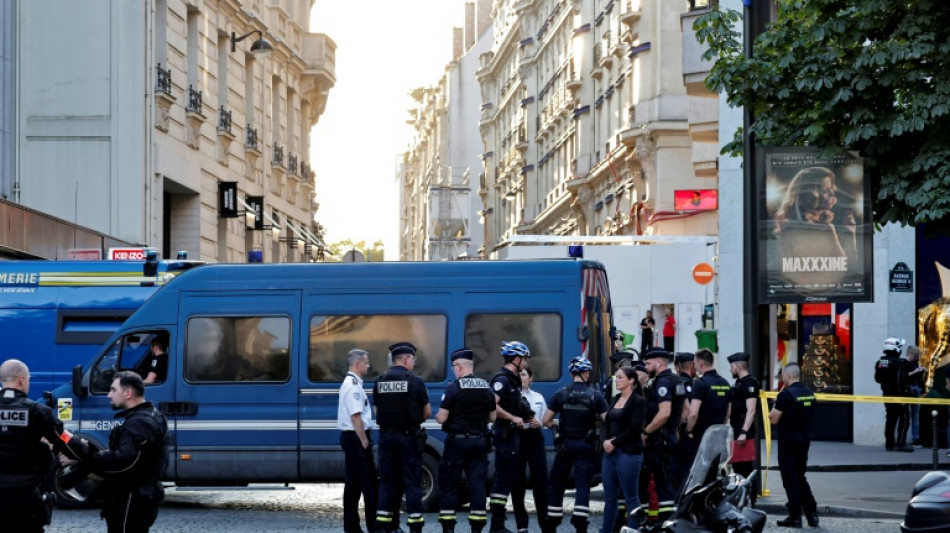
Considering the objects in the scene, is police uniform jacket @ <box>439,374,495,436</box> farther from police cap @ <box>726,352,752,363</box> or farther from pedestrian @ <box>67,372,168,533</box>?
pedestrian @ <box>67,372,168,533</box>

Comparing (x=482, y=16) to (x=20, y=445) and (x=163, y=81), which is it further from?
(x=20, y=445)

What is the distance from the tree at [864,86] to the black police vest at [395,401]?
227 inches

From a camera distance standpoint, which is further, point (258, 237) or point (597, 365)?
point (258, 237)

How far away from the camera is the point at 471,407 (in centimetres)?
1480

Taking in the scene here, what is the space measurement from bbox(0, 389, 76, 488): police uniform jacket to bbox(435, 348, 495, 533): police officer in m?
4.94

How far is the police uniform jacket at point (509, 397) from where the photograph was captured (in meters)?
15.3

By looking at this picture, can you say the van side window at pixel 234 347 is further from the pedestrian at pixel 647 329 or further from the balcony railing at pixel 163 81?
the pedestrian at pixel 647 329

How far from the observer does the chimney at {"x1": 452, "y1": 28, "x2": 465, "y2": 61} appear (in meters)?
127

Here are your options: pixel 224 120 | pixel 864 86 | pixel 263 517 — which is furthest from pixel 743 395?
pixel 224 120

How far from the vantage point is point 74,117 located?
1231 inches

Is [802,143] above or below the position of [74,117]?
below

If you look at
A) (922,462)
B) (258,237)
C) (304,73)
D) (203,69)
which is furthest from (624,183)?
(922,462)

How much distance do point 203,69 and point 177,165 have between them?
3488 mm

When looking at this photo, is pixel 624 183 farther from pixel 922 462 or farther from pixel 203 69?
pixel 922 462
